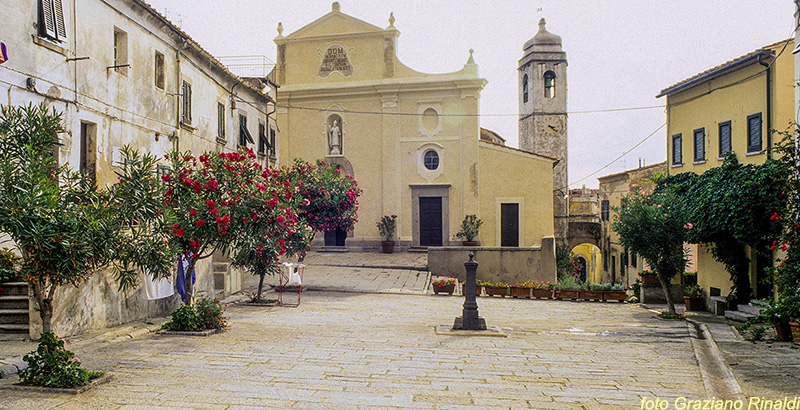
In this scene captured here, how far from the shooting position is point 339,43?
2842cm

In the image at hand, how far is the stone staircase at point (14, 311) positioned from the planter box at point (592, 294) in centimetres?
1556

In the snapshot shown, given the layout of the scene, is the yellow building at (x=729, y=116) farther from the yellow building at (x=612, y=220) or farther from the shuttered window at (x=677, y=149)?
the yellow building at (x=612, y=220)

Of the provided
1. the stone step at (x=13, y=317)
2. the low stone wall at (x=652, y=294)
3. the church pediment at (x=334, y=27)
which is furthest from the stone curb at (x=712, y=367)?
the church pediment at (x=334, y=27)

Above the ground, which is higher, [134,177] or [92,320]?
[134,177]

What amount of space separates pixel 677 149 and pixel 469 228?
32.3 ft

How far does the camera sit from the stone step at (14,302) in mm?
9477

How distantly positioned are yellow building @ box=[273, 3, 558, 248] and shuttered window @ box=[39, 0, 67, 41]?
18141 mm

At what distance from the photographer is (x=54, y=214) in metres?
6.24

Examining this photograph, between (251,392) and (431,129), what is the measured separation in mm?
22582

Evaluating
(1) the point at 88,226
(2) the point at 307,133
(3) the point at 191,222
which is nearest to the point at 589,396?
(1) the point at 88,226

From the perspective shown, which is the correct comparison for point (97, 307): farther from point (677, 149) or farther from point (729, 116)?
point (677, 149)

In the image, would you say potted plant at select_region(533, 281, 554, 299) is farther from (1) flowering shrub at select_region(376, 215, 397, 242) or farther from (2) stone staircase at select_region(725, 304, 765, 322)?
(1) flowering shrub at select_region(376, 215, 397, 242)

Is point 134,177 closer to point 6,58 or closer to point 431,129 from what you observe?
point 6,58

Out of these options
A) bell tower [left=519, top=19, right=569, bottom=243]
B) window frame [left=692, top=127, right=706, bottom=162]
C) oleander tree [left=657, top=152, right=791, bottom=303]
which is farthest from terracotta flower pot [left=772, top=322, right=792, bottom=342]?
bell tower [left=519, top=19, right=569, bottom=243]
